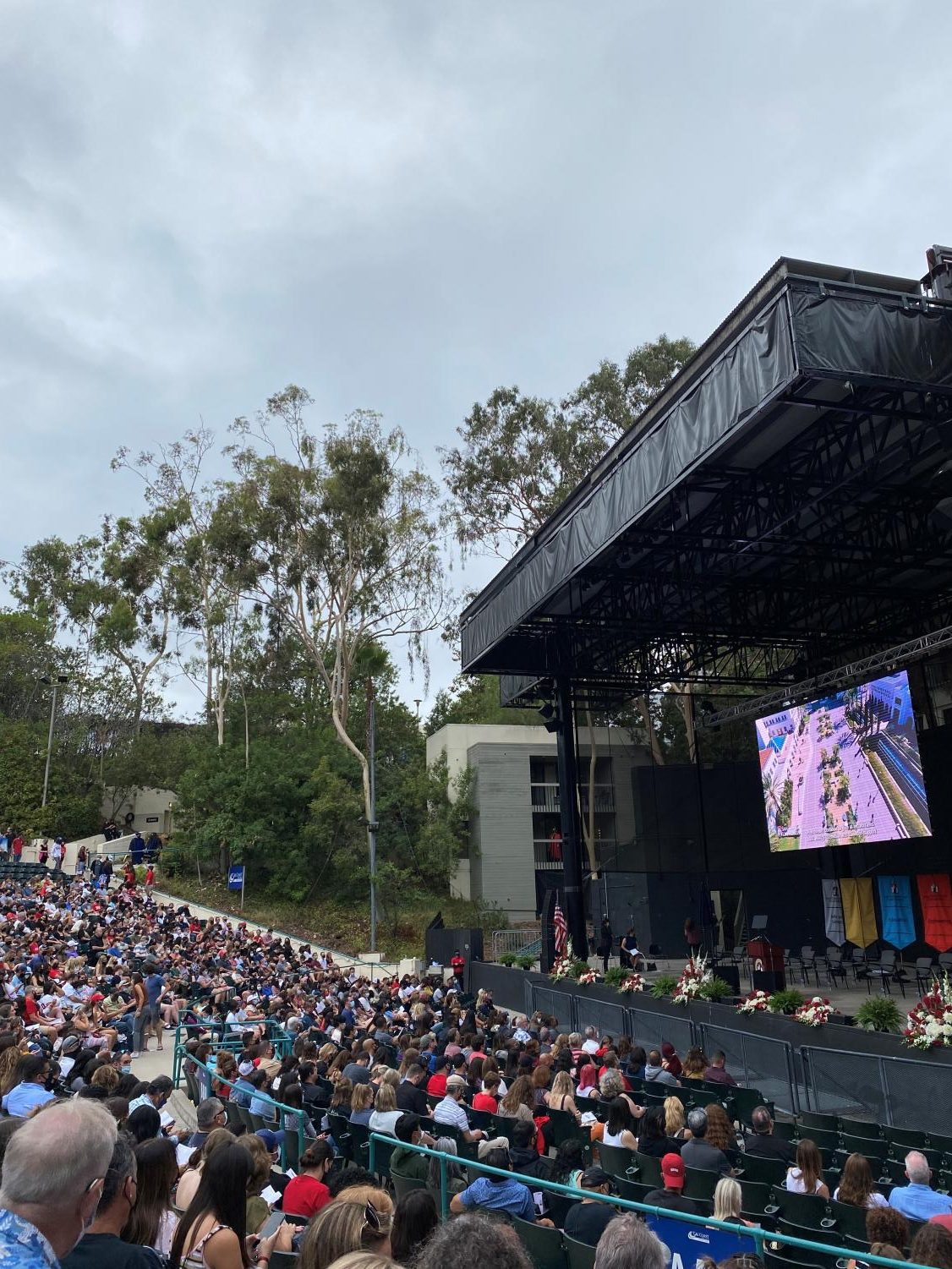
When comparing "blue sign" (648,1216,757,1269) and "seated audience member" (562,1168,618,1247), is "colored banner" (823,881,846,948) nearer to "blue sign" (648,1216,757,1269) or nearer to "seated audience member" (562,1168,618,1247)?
"blue sign" (648,1216,757,1269)

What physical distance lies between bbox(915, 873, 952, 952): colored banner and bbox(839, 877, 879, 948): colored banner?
4.29 ft

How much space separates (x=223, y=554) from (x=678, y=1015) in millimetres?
26702

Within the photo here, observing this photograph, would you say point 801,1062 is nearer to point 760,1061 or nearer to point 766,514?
point 760,1061

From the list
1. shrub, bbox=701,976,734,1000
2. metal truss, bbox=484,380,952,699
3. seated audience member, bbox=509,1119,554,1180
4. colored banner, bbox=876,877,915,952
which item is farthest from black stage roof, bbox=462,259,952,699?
seated audience member, bbox=509,1119,554,1180

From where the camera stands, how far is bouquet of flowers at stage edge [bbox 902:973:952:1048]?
10445 millimetres

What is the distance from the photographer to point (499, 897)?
3609 centimetres

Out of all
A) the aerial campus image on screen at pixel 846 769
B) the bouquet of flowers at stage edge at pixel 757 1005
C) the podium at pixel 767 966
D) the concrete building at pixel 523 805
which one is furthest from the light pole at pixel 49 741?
the bouquet of flowers at stage edge at pixel 757 1005

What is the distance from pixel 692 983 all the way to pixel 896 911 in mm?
9769

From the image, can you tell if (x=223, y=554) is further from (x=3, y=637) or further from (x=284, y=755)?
(x=3, y=637)

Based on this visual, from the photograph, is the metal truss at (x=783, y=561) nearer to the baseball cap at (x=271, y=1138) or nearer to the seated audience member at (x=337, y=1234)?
the baseball cap at (x=271, y=1138)

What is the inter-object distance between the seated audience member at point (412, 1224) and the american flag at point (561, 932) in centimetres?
1860

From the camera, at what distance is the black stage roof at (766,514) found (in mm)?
11602

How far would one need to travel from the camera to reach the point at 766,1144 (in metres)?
7.27

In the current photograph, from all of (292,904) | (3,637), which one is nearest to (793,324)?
(292,904)
